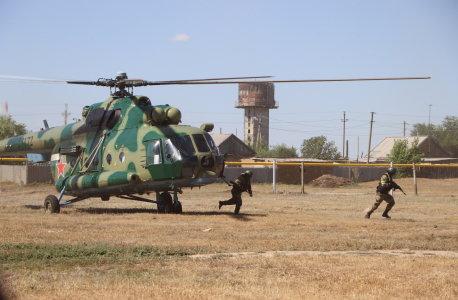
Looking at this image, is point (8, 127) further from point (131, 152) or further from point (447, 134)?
point (447, 134)

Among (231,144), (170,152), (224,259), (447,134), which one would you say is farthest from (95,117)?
(447,134)

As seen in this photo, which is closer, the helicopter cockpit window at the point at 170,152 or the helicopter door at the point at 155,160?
the helicopter cockpit window at the point at 170,152

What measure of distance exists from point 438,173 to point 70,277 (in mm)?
67578

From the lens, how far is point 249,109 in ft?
380

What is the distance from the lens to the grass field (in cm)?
768

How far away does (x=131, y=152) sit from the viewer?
1778cm

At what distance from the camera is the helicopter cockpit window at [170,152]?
1680 cm

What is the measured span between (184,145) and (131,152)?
2011 mm

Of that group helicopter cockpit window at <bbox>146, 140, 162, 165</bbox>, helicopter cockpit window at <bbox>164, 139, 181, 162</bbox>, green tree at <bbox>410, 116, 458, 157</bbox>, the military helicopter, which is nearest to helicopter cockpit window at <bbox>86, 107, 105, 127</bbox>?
the military helicopter

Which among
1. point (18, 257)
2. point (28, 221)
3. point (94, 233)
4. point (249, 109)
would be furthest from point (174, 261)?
point (249, 109)

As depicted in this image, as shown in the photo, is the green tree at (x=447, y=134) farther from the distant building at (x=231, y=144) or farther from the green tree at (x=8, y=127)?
the green tree at (x=8, y=127)

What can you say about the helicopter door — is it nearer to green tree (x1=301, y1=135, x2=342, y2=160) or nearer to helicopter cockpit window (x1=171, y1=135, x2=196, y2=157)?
helicopter cockpit window (x1=171, y1=135, x2=196, y2=157)

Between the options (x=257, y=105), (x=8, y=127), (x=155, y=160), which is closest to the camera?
(x=155, y=160)

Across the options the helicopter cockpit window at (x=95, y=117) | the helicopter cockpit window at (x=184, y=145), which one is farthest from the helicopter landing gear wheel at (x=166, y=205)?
the helicopter cockpit window at (x=95, y=117)
